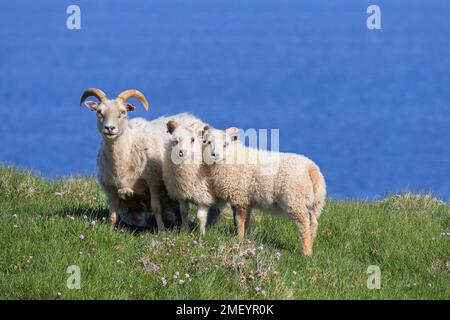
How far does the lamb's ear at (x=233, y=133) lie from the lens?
12109 millimetres

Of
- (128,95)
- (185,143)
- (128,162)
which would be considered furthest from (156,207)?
(128,95)

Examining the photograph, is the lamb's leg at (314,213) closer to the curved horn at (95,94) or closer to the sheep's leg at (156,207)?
the sheep's leg at (156,207)

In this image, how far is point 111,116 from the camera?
11.8 metres

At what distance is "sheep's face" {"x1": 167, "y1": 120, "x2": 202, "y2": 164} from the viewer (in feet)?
39.1

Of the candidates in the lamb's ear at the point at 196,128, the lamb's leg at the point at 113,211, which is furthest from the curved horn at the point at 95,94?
the lamb's leg at the point at 113,211

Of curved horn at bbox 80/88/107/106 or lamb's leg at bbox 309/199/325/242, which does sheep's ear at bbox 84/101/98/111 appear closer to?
curved horn at bbox 80/88/107/106

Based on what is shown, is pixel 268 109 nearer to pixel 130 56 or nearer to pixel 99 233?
pixel 130 56

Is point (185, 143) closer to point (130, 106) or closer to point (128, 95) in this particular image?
point (130, 106)

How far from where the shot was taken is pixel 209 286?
9938mm
